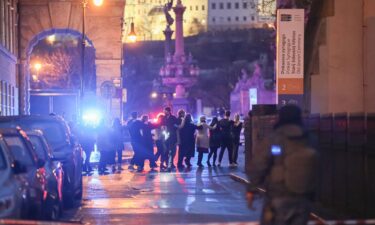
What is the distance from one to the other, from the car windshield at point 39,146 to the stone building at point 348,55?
10.3 meters

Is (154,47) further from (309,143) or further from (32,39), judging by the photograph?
(309,143)

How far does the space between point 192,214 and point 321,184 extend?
2610 mm

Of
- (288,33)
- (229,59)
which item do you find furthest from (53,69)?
(288,33)

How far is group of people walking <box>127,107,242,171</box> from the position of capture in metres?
23.5

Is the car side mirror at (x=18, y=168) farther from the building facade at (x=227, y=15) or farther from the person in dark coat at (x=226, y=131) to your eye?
the building facade at (x=227, y=15)

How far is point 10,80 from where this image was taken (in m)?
36.7

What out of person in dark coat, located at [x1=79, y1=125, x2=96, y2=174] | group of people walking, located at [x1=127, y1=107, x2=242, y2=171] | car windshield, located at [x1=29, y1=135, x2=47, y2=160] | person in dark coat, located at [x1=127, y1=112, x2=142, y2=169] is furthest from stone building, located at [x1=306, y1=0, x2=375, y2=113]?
car windshield, located at [x1=29, y1=135, x2=47, y2=160]

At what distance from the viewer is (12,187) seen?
8.80 meters

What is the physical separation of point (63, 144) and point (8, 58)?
2259cm

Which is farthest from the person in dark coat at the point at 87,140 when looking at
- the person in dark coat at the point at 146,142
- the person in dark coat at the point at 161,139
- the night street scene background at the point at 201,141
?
the person in dark coat at the point at 161,139

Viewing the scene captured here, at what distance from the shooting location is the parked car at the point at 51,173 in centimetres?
1120

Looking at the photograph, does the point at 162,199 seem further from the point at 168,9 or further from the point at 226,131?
the point at 168,9

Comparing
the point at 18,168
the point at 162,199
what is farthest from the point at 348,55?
the point at 18,168

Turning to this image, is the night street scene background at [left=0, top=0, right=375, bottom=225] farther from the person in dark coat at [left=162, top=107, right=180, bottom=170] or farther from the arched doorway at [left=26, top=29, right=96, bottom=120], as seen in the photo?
the arched doorway at [left=26, top=29, right=96, bottom=120]
